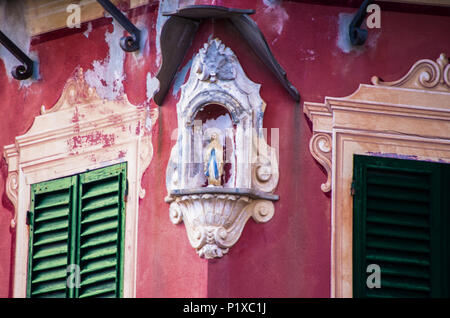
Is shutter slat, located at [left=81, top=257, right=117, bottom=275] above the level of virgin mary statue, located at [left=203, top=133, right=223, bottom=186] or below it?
below

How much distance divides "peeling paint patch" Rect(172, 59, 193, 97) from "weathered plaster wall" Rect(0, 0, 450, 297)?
0.04 feet

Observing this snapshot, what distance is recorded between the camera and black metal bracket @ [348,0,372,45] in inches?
624

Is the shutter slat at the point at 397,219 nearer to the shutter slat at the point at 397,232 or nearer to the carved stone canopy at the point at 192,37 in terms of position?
the shutter slat at the point at 397,232

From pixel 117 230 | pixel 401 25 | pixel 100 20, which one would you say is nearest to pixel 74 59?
pixel 100 20

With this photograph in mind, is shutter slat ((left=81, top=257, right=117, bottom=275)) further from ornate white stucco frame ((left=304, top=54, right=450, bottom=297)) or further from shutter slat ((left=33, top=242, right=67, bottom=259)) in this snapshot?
ornate white stucco frame ((left=304, top=54, right=450, bottom=297))

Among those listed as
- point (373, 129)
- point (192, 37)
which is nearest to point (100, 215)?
point (192, 37)

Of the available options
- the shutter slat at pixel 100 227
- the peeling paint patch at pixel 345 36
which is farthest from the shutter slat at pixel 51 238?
the peeling paint patch at pixel 345 36

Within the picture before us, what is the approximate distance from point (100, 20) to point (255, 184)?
2540 millimetres

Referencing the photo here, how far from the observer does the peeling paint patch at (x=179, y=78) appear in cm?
1584

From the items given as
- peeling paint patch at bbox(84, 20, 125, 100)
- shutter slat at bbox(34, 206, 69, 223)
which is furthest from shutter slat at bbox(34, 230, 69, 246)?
peeling paint patch at bbox(84, 20, 125, 100)

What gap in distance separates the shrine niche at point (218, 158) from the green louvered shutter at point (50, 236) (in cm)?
136

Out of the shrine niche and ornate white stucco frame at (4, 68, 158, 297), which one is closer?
the shrine niche

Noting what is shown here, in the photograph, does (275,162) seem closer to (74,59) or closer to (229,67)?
(229,67)

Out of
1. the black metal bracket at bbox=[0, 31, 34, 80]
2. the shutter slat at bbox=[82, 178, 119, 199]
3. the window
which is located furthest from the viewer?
the black metal bracket at bbox=[0, 31, 34, 80]
